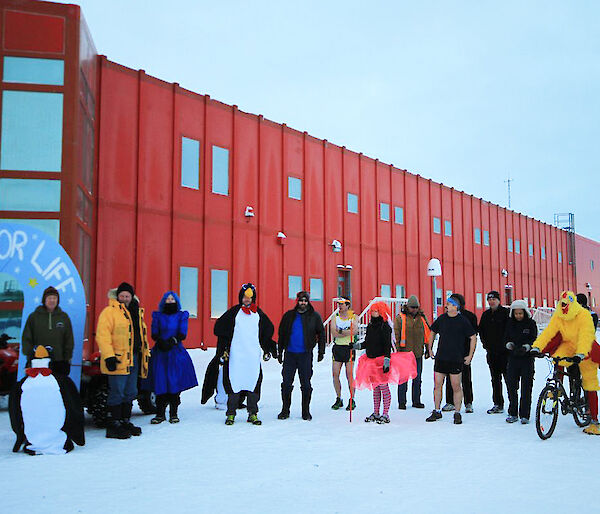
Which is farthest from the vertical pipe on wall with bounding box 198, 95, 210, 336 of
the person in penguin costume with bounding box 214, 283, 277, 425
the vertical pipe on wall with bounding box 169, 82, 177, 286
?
the person in penguin costume with bounding box 214, 283, 277, 425

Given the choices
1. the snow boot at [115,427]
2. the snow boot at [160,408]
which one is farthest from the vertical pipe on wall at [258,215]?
the snow boot at [115,427]

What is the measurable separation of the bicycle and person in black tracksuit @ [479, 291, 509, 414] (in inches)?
43.4

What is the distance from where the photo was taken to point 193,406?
1012 cm

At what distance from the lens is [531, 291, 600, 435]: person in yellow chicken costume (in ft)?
25.6

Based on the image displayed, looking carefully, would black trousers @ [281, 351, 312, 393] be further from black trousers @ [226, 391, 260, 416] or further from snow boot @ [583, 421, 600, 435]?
snow boot @ [583, 421, 600, 435]

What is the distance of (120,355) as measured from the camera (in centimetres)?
758

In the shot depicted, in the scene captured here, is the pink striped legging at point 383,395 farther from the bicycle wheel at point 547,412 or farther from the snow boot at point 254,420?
the bicycle wheel at point 547,412

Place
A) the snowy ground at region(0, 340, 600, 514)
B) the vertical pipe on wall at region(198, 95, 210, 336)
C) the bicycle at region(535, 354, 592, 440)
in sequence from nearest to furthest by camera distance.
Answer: the snowy ground at region(0, 340, 600, 514) → the bicycle at region(535, 354, 592, 440) → the vertical pipe on wall at region(198, 95, 210, 336)

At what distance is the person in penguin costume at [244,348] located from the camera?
862 cm

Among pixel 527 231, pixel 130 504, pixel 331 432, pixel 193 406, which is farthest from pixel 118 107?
pixel 527 231

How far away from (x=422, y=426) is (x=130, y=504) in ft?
15.0

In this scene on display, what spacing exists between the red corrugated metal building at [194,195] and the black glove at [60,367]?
5.81 metres

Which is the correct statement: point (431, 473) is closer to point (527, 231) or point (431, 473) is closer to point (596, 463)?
point (596, 463)

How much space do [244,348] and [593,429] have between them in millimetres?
4637
